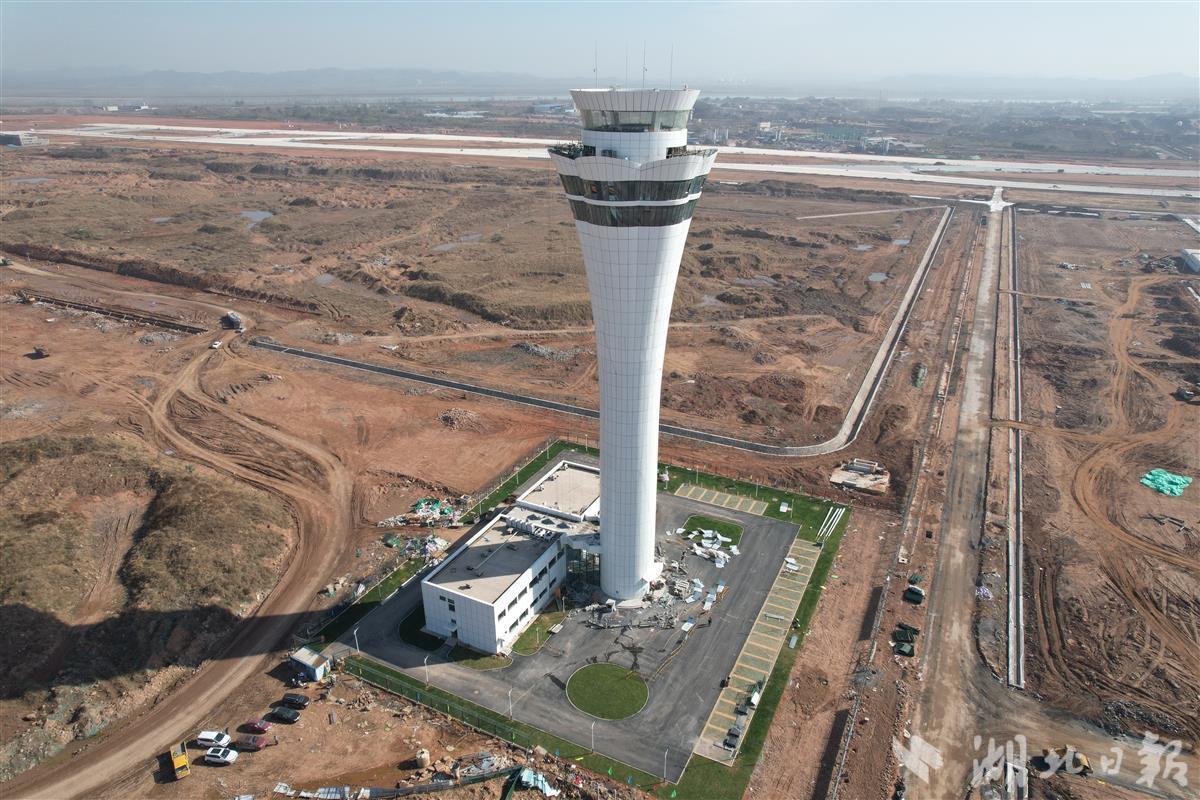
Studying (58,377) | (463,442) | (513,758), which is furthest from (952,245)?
(58,377)

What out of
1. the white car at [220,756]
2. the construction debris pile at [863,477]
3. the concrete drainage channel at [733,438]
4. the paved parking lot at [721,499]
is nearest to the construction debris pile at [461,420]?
the concrete drainage channel at [733,438]

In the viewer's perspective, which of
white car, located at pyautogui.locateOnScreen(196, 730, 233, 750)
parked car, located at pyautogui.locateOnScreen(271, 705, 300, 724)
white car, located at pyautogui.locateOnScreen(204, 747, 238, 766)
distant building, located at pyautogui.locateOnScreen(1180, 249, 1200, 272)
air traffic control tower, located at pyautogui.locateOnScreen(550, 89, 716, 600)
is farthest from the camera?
distant building, located at pyautogui.locateOnScreen(1180, 249, 1200, 272)

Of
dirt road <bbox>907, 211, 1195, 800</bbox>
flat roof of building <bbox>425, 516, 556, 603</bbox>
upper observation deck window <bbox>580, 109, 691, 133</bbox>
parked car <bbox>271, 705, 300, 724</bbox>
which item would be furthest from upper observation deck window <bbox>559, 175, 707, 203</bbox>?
parked car <bbox>271, 705, 300, 724</bbox>

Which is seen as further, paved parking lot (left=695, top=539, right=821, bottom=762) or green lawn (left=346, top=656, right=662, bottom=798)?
paved parking lot (left=695, top=539, right=821, bottom=762)

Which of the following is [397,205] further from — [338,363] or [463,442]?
[463,442]

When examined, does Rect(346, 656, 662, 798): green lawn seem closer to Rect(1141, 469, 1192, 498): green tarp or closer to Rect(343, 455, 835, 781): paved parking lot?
Rect(343, 455, 835, 781): paved parking lot

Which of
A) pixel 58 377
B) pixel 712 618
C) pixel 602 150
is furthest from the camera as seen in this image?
pixel 58 377
